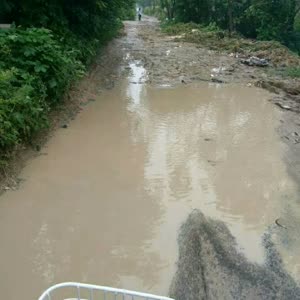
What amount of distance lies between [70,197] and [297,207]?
3.32 meters

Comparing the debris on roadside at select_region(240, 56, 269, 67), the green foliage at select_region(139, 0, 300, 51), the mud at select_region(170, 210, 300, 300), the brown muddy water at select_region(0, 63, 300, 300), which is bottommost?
the brown muddy water at select_region(0, 63, 300, 300)

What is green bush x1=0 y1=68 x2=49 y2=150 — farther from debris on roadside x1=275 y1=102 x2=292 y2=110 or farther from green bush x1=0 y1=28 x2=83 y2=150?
debris on roadside x1=275 y1=102 x2=292 y2=110

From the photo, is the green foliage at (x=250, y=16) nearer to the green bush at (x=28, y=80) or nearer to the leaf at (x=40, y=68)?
the green bush at (x=28, y=80)

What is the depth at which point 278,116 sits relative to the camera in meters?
10.0

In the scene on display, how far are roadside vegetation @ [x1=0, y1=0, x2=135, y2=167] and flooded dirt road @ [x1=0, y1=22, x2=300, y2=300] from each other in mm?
761

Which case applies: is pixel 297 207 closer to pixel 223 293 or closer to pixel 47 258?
pixel 223 293

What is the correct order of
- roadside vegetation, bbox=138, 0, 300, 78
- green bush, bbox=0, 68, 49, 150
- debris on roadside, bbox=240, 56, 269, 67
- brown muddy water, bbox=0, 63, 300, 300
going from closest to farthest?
brown muddy water, bbox=0, 63, 300, 300 < green bush, bbox=0, 68, 49, 150 < debris on roadside, bbox=240, 56, 269, 67 < roadside vegetation, bbox=138, 0, 300, 78

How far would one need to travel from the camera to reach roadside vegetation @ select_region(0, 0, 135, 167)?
665cm

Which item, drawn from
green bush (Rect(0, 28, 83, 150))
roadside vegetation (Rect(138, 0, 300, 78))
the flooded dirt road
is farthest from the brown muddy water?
roadside vegetation (Rect(138, 0, 300, 78))

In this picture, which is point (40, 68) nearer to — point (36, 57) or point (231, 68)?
point (36, 57)

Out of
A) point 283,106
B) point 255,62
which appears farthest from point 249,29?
point 283,106

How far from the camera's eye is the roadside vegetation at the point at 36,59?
262 inches

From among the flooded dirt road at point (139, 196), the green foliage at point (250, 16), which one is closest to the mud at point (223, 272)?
the flooded dirt road at point (139, 196)

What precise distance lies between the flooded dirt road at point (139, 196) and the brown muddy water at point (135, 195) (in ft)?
0.05
